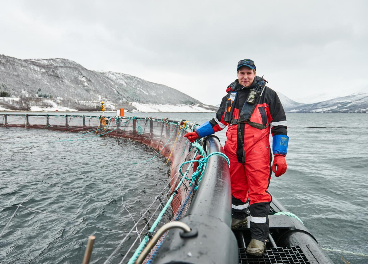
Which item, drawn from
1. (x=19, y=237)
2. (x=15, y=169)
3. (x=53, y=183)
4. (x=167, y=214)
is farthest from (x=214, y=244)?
(x=15, y=169)

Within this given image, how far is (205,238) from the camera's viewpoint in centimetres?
134

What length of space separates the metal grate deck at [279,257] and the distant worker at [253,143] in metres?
0.15

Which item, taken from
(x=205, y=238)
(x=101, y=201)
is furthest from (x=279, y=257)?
(x=101, y=201)

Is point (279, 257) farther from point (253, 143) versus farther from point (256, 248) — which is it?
point (253, 143)

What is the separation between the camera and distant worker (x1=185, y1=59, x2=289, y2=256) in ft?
9.51

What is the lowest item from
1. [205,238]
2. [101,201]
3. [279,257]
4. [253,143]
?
[101,201]

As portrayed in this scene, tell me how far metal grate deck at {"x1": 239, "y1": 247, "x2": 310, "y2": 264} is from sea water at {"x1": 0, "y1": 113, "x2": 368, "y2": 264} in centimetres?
307

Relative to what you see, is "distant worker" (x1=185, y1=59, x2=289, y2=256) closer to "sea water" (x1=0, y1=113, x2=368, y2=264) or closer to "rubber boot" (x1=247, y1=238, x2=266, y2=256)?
"rubber boot" (x1=247, y1=238, x2=266, y2=256)

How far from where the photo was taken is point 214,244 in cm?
133

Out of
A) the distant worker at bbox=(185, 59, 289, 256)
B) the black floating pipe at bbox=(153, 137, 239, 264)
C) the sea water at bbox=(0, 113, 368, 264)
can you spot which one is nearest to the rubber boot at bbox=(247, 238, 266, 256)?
the distant worker at bbox=(185, 59, 289, 256)

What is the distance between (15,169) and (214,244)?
11312mm

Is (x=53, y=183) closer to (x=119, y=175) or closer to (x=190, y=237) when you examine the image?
(x=119, y=175)

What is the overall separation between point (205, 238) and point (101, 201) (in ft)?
20.3

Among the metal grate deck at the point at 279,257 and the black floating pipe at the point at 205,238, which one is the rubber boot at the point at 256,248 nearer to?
the metal grate deck at the point at 279,257
